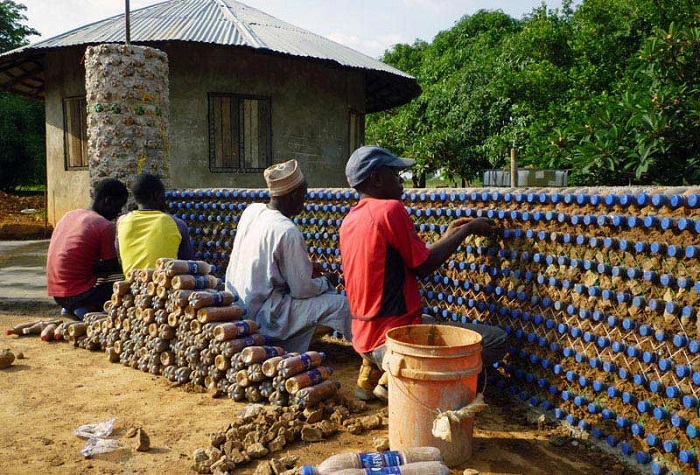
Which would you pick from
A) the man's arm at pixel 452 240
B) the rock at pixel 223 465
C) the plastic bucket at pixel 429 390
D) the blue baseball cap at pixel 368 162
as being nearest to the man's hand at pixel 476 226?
the man's arm at pixel 452 240

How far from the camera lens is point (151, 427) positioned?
12.3 feet

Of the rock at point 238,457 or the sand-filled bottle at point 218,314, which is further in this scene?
the sand-filled bottle at point 218,314

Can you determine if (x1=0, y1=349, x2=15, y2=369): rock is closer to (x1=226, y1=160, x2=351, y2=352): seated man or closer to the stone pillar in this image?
(x1=226, y1=160, x2=351, y2=352): seated man

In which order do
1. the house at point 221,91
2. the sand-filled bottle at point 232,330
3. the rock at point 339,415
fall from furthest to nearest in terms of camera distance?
the house at point 221,91 < the sand-filled bottle at point 232,330 < the rock at point 339,415

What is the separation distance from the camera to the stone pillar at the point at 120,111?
6629 mm

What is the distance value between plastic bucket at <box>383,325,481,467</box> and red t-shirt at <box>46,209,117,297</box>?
143 inches

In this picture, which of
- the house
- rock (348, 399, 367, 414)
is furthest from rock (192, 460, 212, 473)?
the house

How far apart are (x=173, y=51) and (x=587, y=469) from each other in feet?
34.7

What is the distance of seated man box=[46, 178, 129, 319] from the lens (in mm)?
5629

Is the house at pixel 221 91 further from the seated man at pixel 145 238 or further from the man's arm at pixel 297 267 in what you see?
the man's arm at pixel 297 267

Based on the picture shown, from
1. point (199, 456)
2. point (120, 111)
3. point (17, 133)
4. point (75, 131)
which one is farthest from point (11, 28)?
point (199, 456)

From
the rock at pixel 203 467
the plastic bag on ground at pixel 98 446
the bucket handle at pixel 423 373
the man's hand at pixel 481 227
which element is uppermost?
the man's hand at pixel 481 227

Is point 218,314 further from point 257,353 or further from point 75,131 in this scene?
point 75,131

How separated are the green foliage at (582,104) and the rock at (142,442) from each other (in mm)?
6142
